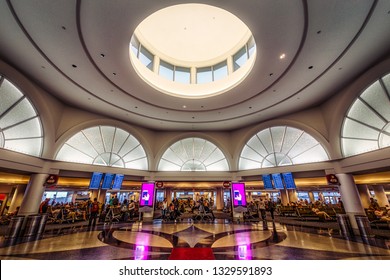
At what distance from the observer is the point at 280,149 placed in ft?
41.3

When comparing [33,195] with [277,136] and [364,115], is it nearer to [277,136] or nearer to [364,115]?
[277,136]

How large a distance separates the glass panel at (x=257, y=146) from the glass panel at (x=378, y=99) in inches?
264

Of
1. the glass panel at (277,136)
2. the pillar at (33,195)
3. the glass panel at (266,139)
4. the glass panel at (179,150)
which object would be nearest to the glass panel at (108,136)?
the pillar at (33,195)

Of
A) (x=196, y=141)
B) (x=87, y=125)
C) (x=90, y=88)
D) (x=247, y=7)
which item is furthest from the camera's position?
(x=196, y=141)

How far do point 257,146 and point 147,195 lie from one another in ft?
32.9

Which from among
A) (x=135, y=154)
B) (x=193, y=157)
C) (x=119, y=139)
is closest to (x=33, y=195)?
(x=119, y=139)

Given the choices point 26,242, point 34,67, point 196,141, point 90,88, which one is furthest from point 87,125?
point 196,141

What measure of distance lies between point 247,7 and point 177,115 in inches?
305

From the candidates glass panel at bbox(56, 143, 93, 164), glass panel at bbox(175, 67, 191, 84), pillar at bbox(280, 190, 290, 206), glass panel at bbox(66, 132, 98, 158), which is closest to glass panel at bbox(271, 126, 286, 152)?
pillar at bbox(280, 190, 290, 206)

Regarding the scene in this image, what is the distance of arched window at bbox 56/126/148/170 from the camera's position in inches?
431

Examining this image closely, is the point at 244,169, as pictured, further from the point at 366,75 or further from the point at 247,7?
the point at 247,7

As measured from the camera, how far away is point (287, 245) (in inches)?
221

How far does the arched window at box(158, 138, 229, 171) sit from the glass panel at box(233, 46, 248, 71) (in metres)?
7.22

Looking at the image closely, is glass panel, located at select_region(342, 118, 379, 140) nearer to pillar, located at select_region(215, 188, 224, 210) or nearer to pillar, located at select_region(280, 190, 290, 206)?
pillar, located at select_region(280, 190, 290, 206)
